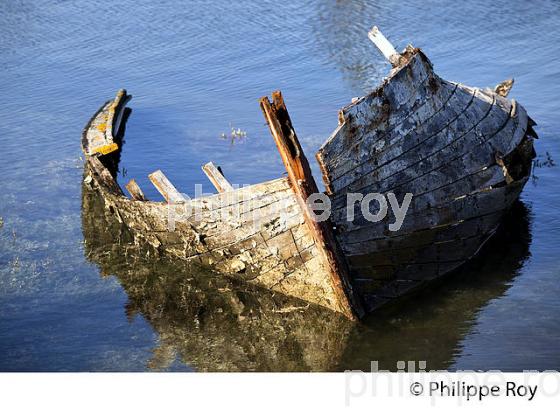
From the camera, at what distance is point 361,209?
9312 millimetres

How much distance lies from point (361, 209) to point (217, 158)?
5.21 m

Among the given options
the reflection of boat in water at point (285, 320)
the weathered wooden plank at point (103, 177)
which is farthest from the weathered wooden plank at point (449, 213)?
the weathered wooden plank at point (103, 177)

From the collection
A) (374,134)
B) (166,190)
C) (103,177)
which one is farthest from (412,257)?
(103,177)

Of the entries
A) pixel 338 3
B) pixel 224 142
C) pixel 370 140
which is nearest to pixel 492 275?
pixel 370 140

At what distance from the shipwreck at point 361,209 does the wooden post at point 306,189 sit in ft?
0.04

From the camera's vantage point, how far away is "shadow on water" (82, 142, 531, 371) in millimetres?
9102

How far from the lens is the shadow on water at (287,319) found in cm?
910

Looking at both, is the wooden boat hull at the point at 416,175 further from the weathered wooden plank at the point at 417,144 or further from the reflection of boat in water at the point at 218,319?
the reflection of boat in water at the point at 218,319

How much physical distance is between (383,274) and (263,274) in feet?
4.51

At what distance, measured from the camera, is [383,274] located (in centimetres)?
962

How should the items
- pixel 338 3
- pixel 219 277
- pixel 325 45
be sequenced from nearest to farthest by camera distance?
pixel 219 277
pixel 325 45
pixel 338 3

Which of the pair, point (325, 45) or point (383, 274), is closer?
point (383, 274)

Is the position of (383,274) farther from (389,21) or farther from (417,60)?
(389,21)
